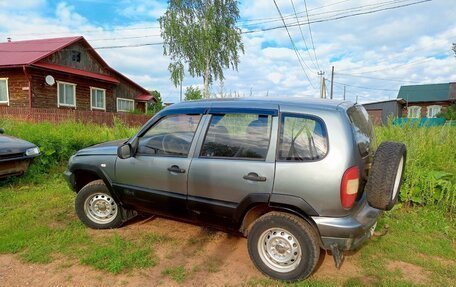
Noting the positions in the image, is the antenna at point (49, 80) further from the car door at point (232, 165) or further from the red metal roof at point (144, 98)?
the car door at point (232, 165)

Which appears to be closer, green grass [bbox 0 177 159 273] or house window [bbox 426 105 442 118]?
green grass [bbox 0 177 159 273]

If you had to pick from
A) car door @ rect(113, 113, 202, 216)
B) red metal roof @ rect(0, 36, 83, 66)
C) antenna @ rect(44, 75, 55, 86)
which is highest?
red metal roof @ rect(0, 36, 83, 66)

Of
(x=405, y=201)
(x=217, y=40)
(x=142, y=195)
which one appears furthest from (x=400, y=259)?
(x=217, y=40)

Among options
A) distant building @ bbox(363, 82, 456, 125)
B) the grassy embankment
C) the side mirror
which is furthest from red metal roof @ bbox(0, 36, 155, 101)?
distant building @ bbox(363, 82, 456, 125)

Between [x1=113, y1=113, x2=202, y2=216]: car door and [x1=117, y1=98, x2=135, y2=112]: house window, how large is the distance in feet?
75.4

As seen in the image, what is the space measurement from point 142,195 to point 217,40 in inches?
950

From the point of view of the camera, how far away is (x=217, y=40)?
2606 centimetres

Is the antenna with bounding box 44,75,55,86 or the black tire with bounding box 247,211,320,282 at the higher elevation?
the antenna with bounding box 44,75,55,86

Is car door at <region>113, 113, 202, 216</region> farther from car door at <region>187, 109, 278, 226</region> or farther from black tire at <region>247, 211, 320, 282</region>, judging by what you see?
A: black tire at <region>247, 211, 320, 282</region>

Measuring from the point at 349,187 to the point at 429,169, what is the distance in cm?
311

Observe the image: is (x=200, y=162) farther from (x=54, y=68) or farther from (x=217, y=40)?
(x=217, y=40)

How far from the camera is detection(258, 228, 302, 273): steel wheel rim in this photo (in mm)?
3016

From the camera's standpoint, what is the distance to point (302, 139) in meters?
2.91

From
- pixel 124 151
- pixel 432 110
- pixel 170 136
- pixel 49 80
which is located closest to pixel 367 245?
pixel 170 136
